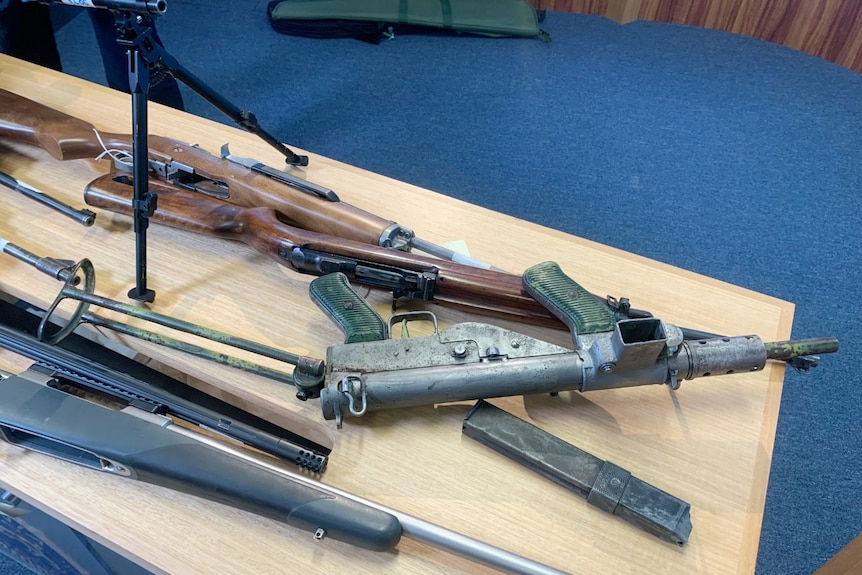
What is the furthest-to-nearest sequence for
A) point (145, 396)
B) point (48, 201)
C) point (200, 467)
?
point (48, 201)
point (145, 396)
point (200, 467)

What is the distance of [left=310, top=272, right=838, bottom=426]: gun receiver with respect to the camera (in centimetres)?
100

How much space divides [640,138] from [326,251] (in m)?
1.88

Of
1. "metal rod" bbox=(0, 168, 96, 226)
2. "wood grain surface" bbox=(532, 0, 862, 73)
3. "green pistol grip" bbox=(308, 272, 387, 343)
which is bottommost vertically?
"metal rod" bbox=(0, 168, 96, 226)

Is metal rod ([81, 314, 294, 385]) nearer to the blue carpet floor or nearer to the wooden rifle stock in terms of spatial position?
the wooden rifle stock

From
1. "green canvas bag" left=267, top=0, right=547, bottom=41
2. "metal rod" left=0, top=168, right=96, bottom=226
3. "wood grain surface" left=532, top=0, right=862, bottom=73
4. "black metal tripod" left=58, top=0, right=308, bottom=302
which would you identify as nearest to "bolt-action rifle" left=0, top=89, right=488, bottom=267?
"metal rod" left=0, top=168, right=96, bottom=226

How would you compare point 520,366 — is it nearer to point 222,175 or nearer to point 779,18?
point 222,175

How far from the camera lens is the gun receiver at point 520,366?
999mm

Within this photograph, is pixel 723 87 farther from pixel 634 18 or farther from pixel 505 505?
pixel 505 505

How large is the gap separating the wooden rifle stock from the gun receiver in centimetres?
15

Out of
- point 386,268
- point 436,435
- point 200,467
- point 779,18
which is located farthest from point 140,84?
point 779,18

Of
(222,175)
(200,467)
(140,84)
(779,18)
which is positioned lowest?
(200,467)

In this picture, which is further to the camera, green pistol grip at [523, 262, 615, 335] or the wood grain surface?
the wood grain surface

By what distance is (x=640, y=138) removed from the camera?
2648 millimetres

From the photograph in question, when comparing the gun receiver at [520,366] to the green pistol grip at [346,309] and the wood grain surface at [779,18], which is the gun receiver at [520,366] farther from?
the wood grain surface at [779,18]
